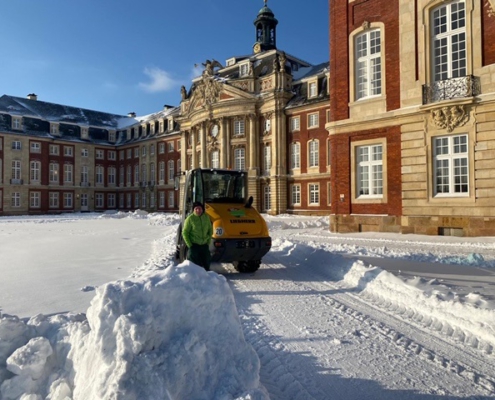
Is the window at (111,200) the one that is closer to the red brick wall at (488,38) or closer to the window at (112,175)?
the window at (112,175)

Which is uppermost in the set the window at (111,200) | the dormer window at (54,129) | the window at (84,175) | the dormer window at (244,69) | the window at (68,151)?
the dormer window at (244,69)

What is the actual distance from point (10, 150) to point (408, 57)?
5382 cm

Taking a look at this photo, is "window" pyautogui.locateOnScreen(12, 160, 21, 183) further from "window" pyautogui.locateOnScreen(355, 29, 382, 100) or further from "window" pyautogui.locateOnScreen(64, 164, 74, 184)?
"window" pyautogui.locateOnScreen(355, 29, 382, 100)

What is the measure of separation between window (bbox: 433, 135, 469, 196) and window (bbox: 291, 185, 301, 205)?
23940 millimetres

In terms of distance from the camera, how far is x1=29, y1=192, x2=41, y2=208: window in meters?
52.2

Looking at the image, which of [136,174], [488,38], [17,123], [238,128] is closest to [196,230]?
[488,38]

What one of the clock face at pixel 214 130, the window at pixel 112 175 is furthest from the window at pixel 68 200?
the clock face at pixel 214 130

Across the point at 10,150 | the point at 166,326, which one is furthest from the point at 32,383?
the point at 10,150

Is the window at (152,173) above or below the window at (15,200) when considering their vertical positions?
above

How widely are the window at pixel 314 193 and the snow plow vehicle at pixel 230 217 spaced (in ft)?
93.4

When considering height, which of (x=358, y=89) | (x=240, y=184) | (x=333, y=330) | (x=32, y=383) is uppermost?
(x=358, y=89)

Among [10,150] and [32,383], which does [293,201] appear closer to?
[32,383]

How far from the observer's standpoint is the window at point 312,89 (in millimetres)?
37328

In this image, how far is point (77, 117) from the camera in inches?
2384
